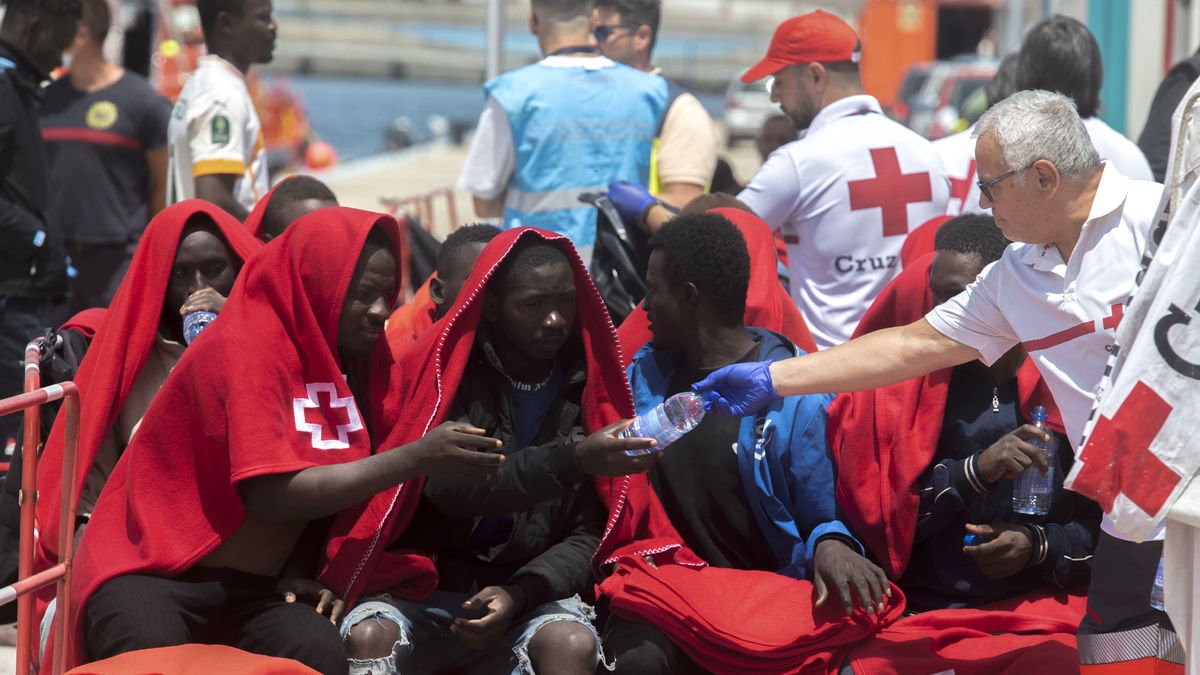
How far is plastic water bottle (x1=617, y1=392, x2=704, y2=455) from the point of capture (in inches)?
149

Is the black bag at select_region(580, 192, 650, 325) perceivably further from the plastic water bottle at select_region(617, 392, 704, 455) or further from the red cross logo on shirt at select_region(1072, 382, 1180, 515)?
the red cross logo on shirt at select_region(1072, 382, 1180, 515)

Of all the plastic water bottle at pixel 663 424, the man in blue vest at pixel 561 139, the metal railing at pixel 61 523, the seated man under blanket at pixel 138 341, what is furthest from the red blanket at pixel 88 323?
the man in blue vest at pixel 561 139

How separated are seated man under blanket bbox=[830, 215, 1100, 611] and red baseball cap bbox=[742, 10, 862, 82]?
5.25 feet

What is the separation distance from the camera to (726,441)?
432 cm

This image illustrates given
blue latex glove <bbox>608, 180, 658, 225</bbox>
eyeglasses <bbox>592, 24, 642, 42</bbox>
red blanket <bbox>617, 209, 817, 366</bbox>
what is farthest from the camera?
eyeglasses <bbox>592, 24, 642, 42</bbox>

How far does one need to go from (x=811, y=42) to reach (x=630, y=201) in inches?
37.1

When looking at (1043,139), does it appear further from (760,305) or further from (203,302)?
(203,302)

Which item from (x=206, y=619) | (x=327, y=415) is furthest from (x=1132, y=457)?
(x=206, y=619)

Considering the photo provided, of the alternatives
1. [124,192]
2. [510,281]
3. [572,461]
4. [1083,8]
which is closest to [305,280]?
[510,281]

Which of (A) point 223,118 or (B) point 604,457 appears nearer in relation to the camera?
(B) point 604,457

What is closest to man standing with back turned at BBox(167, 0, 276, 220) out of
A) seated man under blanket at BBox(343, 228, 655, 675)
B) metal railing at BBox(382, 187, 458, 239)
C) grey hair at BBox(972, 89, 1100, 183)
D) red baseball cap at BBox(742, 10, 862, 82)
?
metal railing at BBox(382, 187, 458, 239)

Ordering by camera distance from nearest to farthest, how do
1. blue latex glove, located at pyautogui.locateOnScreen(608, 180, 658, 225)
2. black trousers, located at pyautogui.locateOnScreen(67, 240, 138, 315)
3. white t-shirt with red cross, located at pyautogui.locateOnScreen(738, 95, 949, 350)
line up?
1. blue latex glove, located at pyautogui.locateOnScreen(608, 180, 658, 225)
2. white t-shirt with red cross, located at pyautogui.locateOnScreen(738, 95, 949, 350)
3. black trousers, located at pyautogui.locateOnScreen(67, 240, 138, 315)

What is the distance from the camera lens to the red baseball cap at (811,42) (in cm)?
578

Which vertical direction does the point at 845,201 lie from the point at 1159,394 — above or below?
below
